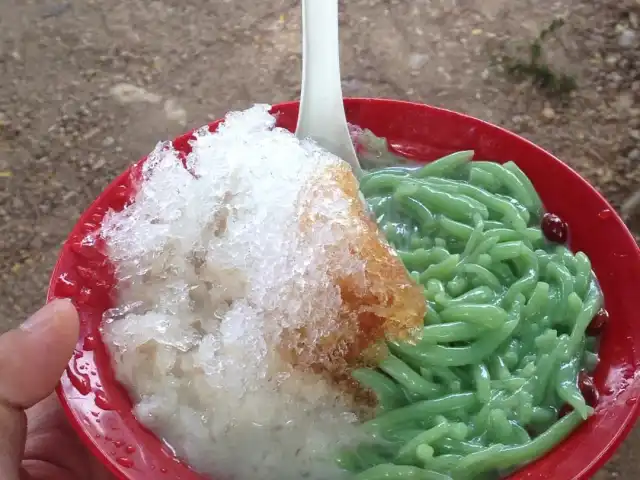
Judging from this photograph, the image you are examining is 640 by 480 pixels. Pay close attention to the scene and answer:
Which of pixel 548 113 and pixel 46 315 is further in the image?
pixel 548 113

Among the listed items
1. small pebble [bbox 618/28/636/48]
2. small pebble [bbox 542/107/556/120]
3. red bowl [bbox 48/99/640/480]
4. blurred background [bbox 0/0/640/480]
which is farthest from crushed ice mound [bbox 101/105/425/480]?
small pebble [bbox 618/28/636/48]

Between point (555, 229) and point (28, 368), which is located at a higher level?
point (555, 229)

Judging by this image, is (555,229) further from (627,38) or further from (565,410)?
(627,38)

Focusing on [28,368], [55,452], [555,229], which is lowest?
[55,452]

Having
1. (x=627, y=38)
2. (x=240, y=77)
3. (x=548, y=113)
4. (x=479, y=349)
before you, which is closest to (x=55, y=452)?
(x=479, y=349)

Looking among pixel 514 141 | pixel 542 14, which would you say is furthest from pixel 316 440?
pixel 542 14

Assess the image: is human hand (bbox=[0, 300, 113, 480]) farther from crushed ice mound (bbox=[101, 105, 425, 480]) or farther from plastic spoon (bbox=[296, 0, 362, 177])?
plastic spoon (bbox=[296, 0, 362, 177])
